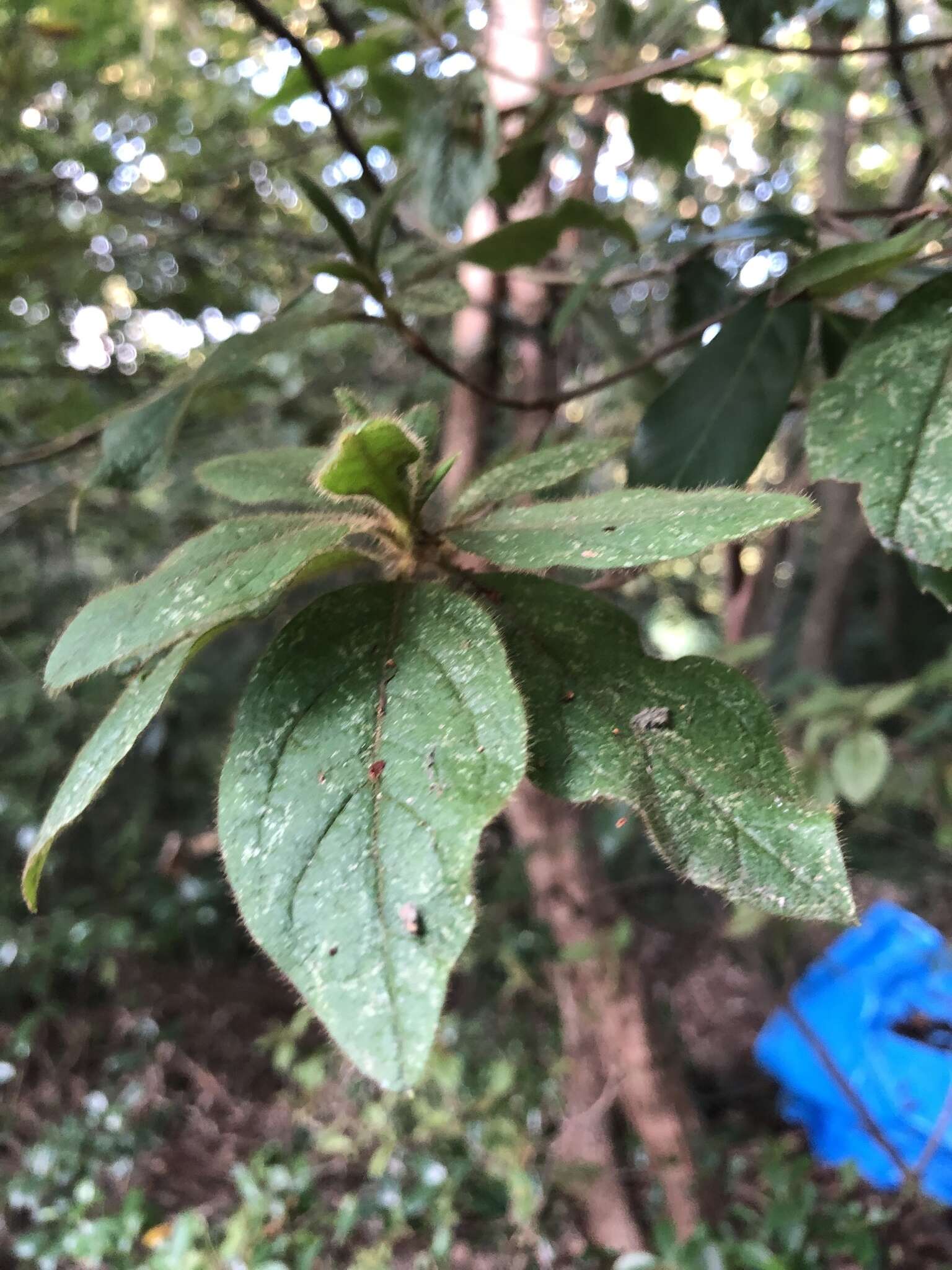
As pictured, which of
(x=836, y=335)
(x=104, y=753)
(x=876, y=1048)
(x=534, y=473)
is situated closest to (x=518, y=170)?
(x=836, y=335)

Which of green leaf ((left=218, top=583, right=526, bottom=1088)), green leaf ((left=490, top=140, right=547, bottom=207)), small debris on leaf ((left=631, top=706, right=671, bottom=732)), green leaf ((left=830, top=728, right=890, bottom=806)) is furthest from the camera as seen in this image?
green leaf ((left=830, top=728, right=890, bottom=806))

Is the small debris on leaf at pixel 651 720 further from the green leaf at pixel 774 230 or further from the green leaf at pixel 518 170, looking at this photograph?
the green leaf at pixel 518 170

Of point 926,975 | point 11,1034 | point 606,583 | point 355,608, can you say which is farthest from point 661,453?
point 11,1034

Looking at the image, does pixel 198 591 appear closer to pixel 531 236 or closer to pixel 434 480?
pixel 434 480

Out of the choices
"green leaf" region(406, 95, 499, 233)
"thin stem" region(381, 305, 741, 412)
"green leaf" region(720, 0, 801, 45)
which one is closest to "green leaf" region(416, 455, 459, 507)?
"thin stem" region(381, 305, 741, 412)

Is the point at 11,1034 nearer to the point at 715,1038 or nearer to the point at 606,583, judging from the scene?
the point at 715,1038

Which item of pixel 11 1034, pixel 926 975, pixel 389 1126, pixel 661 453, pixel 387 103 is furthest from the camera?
pixel 11 1034

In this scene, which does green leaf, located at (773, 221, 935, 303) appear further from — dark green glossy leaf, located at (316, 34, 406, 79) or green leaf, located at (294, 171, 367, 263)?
dark green glossy leaf, located at (316, 34, 406, 79)

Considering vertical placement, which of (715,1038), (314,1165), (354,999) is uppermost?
(354,999)
